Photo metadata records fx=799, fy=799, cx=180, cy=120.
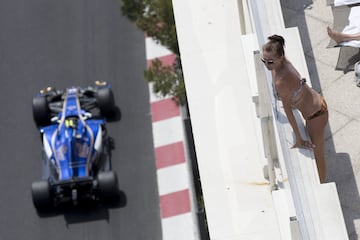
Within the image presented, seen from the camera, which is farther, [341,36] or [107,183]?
[107,183]

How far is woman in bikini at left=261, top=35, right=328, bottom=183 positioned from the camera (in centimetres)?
634

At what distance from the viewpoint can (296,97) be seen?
6.62 m

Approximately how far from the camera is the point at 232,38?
364 inches

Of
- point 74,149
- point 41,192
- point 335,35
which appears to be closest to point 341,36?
point 335,35

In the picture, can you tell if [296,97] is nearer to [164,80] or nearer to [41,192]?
[164,80]

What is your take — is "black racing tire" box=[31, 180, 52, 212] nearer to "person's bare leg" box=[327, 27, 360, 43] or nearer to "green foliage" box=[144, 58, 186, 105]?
"green foliage" box=[144, 58, 186, 105]

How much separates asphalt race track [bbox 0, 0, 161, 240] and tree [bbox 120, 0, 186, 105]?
155cm

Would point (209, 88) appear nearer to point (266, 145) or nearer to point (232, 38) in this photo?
point (232, 38)

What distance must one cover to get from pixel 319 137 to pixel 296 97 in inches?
17.6

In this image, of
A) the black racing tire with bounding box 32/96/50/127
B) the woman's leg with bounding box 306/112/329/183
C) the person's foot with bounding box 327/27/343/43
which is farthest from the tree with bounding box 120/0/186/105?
the woman's leg with bounding box 306/112/329/183

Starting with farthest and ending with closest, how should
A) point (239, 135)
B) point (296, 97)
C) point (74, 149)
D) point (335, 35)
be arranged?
point (74, 149)
point (239, 135)
point (335, 35)
point (296, 97)

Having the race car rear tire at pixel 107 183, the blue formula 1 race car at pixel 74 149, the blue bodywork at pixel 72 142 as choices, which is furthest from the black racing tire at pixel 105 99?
the race car rear tire at pixel 107 183

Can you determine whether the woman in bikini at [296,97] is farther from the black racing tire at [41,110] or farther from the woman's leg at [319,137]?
the black racing tire at [41,110]

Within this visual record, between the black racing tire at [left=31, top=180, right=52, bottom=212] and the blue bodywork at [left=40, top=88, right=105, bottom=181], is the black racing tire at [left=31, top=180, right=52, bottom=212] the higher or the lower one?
the lower one
